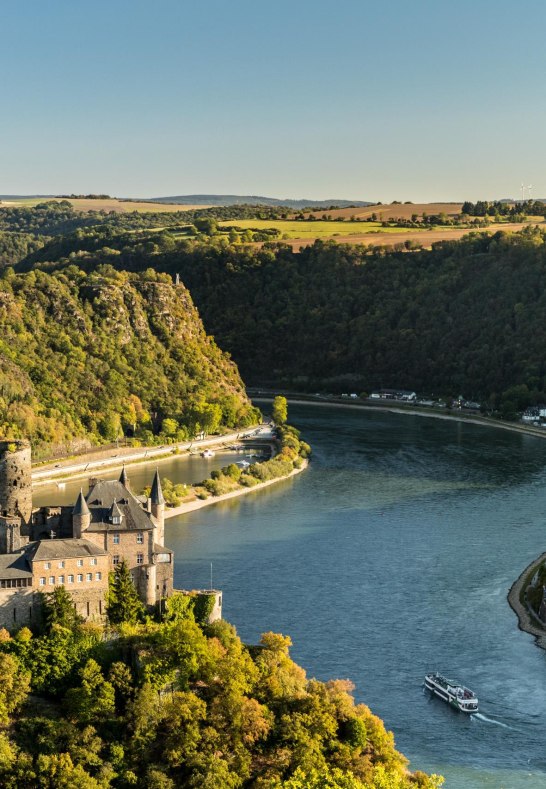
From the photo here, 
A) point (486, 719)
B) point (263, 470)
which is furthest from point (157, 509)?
point (263, 470)

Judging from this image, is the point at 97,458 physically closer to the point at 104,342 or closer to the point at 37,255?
the point at 104,342

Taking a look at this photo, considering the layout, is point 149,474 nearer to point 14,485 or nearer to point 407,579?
point 407,579

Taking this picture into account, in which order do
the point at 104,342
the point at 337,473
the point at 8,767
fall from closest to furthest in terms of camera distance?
1. the point at 8,767
2. the point at 337,473
3. the point at 104,342

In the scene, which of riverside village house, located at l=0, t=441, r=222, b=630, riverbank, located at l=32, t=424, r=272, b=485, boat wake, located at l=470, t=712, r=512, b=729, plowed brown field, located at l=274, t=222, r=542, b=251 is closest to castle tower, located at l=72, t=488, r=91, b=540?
riverside village house, located at l=0, t=441, r=222, b=630

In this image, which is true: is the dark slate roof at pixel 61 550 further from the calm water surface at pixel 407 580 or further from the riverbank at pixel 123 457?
the riverbank at pixel 123 457

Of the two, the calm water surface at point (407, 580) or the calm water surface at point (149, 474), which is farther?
the calm water surface at point (149, 474)

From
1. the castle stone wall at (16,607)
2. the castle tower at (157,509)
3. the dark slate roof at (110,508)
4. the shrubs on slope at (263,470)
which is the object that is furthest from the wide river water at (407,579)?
the castle stone wall at (16,607)

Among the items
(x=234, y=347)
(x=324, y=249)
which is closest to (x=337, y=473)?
(x=234, y=347)

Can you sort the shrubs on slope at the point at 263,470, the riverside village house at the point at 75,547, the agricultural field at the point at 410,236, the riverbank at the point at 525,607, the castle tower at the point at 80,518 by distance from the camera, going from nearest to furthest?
the riverside village house at the point at 75,547
the castle tower at the point at 80,518
the riverbank at the point at 525,607
the shrubs on slope at the point at 263,470
the agricultural field at the point at 410,236
